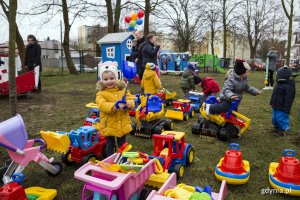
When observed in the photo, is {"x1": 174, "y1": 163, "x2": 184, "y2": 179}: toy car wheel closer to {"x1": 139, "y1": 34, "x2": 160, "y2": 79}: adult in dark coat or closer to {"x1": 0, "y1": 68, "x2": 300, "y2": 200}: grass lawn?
{"x1": 0, "y1": 68, "x2": 300, "y2": 200}: grass lawn

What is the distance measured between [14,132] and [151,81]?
3835 mm

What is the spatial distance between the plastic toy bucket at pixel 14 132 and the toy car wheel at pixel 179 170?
185 centimetres

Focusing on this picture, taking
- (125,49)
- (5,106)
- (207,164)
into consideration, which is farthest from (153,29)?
(207,164)

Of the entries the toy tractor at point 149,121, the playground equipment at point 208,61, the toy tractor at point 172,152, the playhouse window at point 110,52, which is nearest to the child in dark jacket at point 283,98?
the toy tractor at point 149,121

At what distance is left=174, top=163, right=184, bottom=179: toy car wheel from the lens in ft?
11.3

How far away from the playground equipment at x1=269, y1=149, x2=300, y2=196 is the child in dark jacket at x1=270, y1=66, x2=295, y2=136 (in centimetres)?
214

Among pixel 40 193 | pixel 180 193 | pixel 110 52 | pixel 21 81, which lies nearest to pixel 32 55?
pixel 21 81

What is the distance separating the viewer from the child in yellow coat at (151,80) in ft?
20.4

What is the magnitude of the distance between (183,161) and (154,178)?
0.83 metres

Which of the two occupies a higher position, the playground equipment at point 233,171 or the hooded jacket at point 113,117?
the hooded jacket at point 113,117

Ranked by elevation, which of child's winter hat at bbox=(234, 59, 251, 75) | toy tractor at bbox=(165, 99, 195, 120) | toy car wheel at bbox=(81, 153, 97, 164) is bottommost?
toy car wheel at bbox=(81, 153, 97, 164)

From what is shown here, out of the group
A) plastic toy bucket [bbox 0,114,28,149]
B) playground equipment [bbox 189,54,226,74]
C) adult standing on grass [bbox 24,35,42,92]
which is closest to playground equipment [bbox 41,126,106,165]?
plastic toy bucket [bbox 0,114,28,149]

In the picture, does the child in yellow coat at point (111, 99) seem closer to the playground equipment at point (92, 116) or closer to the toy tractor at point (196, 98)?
the playground equipment at point (92, 116)

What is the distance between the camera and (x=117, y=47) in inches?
524
